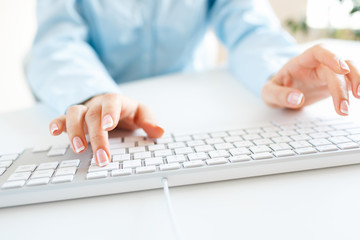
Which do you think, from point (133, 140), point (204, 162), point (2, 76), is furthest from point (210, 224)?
point (2, 76)

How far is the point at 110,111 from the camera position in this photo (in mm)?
403

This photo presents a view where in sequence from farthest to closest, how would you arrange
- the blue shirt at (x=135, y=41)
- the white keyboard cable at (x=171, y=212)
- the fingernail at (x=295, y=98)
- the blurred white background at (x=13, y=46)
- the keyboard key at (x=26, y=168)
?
the blurred white background at (x=13, y=46) < the blue shirt at (x=135, y=41) < the fingernail at (x=295, y=98) < the keyboard key at (x=26, y=168) < the white keyboard cable at (x=171, y=212)

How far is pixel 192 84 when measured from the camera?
2.34 ft

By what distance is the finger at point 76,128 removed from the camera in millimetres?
374

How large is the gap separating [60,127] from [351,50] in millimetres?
743

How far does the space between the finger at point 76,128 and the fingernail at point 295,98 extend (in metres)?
0.29

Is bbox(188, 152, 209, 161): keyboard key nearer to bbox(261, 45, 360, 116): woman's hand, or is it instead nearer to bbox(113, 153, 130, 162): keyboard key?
bbox(113, 153, 130, 162): keyboard key

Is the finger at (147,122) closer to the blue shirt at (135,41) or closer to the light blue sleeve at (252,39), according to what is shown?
the blue shirt at (135,41)

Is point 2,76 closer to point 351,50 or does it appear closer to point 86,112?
point 86,112

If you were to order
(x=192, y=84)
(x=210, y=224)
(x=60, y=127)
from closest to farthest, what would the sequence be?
1. (x=210, y=224)
2. (x=60, y=127)
3. (x=192, y=84)

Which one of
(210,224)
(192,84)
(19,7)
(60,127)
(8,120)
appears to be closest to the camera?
(210,224)

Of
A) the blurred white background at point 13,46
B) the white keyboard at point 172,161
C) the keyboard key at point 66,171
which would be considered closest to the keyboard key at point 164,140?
the white keyboard at point 172,161

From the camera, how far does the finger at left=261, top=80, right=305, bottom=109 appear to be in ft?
1.51

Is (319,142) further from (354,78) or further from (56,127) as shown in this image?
(56,127)
